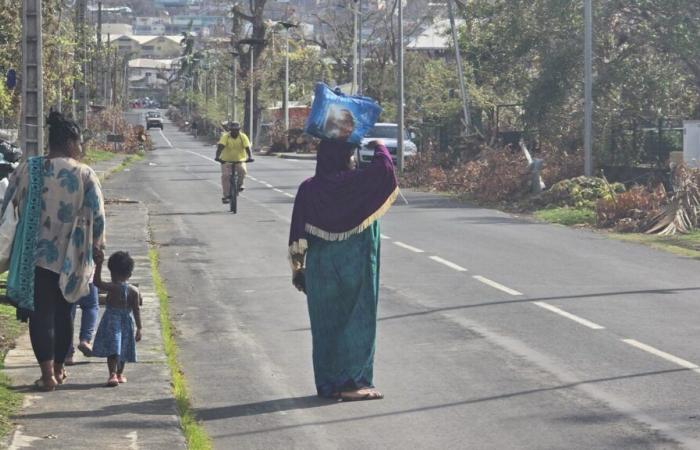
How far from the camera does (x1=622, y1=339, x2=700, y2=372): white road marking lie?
10008 millimetres

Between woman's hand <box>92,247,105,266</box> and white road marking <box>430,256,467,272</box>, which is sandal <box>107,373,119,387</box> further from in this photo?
white road marking <box>430,256,467,272</box>

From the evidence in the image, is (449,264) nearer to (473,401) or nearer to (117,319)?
(473,401)

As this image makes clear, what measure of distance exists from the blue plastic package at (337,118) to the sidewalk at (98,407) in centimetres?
185

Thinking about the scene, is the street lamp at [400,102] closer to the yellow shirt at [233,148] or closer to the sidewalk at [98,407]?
the yellow shirt at [233,148]

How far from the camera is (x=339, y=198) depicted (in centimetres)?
897

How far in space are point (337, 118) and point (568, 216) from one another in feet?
58.2

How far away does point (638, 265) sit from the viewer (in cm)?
1761

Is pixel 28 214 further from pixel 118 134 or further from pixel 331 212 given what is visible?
pixel 118 134

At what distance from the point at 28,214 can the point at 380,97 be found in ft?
240

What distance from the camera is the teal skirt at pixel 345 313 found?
29.2 ft

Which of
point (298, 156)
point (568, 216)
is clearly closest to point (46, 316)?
point (568, 216)

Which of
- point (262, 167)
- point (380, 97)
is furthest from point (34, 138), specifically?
point (380, 97)

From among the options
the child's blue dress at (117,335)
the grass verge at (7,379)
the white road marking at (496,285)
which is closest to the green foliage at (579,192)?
the white road marking at (496,285)

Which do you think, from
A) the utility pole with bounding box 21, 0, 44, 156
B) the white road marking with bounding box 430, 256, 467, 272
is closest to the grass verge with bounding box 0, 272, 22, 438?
the utility pole with bounding box 21, 0, 44, 156
